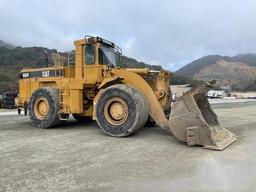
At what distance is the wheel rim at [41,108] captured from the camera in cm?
1202

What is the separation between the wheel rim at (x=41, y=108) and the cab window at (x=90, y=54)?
190 centimetres

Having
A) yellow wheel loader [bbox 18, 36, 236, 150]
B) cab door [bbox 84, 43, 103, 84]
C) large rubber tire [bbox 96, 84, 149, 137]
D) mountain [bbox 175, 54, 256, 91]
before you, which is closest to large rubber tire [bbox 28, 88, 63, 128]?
yellow wheel loader [bbox 18, 36, 236, 150]

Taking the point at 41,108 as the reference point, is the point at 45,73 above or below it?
above

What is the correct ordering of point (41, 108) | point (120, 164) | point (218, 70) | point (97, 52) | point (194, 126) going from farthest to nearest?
1. point (218, 70)
2. point (41, 108)
3. point (97, 52)
4. point (194, 126)
5. point (120, 164)

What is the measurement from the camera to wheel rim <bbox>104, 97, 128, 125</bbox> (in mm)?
10180

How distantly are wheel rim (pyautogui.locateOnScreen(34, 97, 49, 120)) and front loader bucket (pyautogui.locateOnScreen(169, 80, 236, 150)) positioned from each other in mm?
4569

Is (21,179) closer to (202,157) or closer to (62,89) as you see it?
(202,157)

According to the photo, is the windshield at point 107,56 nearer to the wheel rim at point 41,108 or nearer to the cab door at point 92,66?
the cab door at point 92,66

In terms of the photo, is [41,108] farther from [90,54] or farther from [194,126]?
[194,126]

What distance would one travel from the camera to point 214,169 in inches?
261

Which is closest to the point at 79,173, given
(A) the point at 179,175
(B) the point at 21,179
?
(B) the point at 21,179

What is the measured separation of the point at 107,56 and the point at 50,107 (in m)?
2.33

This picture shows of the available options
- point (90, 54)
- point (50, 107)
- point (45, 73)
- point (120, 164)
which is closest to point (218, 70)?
point (45, 73)

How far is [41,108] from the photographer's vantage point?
12.2m
